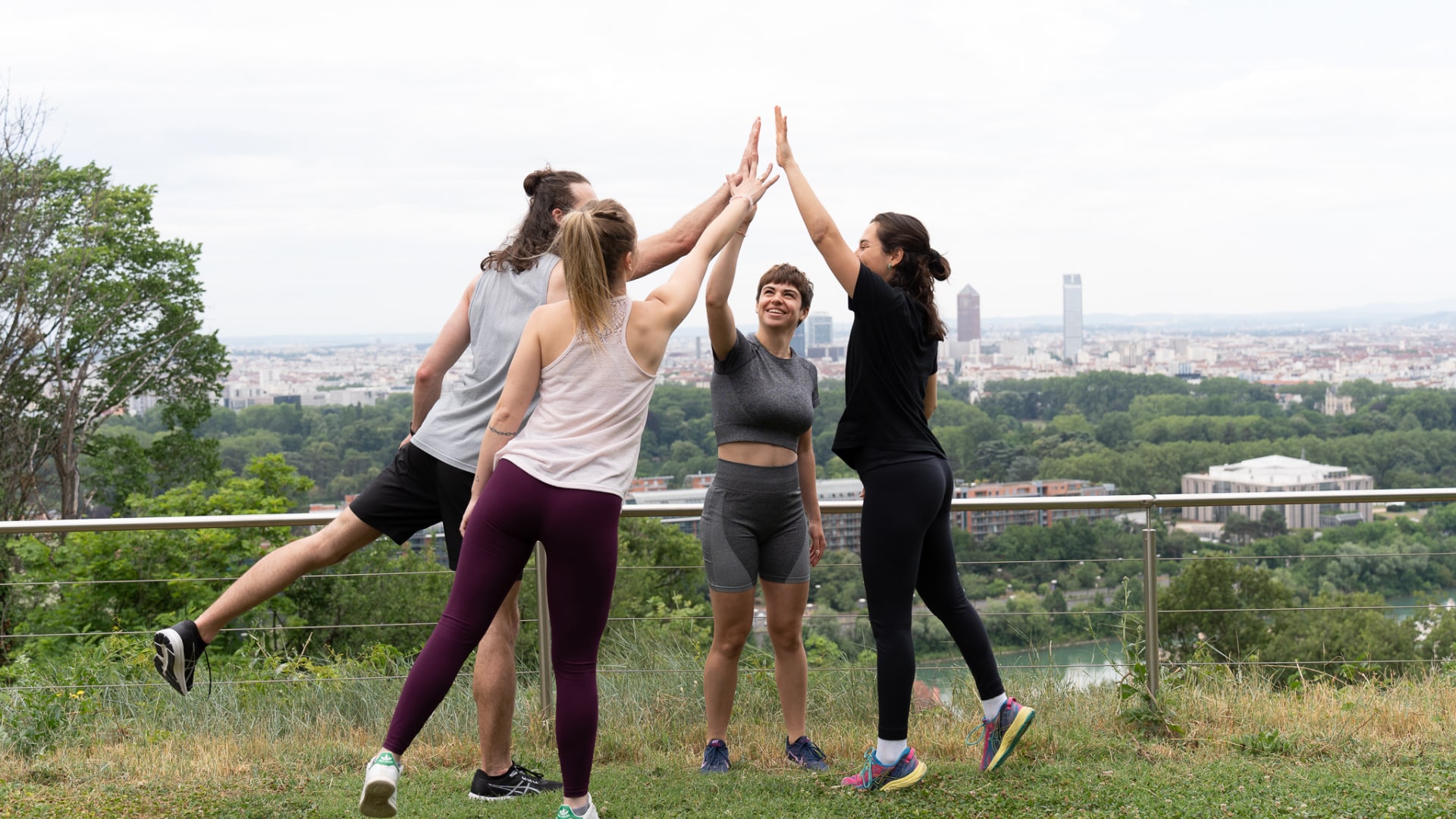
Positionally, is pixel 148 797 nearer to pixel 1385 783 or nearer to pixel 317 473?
pixel 1385 783

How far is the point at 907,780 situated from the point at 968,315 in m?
63.8

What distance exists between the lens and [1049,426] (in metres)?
46.4

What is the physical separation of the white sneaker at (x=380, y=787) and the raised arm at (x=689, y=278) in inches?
50.9

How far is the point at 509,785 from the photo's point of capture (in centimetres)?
331

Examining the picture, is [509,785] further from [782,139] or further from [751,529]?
[782,139]

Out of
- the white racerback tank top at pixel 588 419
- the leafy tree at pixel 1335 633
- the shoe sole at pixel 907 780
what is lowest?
the leafy tree at pixel 1335 633

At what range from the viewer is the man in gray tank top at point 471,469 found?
3.22 metres

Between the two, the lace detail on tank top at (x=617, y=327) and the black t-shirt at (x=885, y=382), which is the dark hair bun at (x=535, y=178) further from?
the black t-shirt at (x=885, y=382)

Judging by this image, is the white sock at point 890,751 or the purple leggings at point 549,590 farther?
the white sock at point 890,751

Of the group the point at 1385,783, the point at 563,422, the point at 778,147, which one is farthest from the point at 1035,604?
the point at 563,422

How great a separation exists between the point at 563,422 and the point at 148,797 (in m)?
1.83

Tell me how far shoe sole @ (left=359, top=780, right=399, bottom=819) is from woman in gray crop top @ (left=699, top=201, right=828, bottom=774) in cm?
121

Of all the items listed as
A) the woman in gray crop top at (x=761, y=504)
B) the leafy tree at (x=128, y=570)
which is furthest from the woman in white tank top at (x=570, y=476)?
the leafy tree at (x=128, y=570)

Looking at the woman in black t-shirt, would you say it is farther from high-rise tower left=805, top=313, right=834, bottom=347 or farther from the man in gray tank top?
high-rise tower left=805, top=313, right=834, bottom=347
